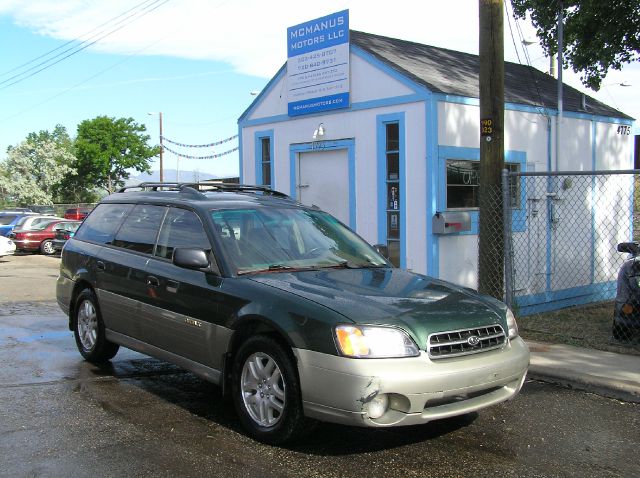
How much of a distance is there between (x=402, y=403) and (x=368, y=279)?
46.6 inches

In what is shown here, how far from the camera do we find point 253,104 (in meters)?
12.7

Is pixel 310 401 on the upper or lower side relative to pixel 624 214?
lower

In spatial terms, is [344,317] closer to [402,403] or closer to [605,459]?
[402,403]

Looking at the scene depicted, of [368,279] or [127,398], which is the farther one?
[127,398]


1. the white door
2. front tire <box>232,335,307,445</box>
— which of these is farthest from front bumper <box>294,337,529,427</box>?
the white door

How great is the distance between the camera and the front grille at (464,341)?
3.97 m

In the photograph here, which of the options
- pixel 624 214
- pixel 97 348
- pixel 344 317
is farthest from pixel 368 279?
pixel 624 214

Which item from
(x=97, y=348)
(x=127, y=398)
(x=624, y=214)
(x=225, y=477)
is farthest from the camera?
(x=624, y=214)

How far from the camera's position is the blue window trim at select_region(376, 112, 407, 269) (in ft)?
32.4

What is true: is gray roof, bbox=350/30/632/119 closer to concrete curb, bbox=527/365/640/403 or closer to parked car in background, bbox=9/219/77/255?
concrete curb, bbox=527/365/640/403

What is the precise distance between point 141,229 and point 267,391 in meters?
2.32

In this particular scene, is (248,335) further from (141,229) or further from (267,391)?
(141,229)

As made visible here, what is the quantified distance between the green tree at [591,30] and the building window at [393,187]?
17.1ft

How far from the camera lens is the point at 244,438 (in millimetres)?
4414
